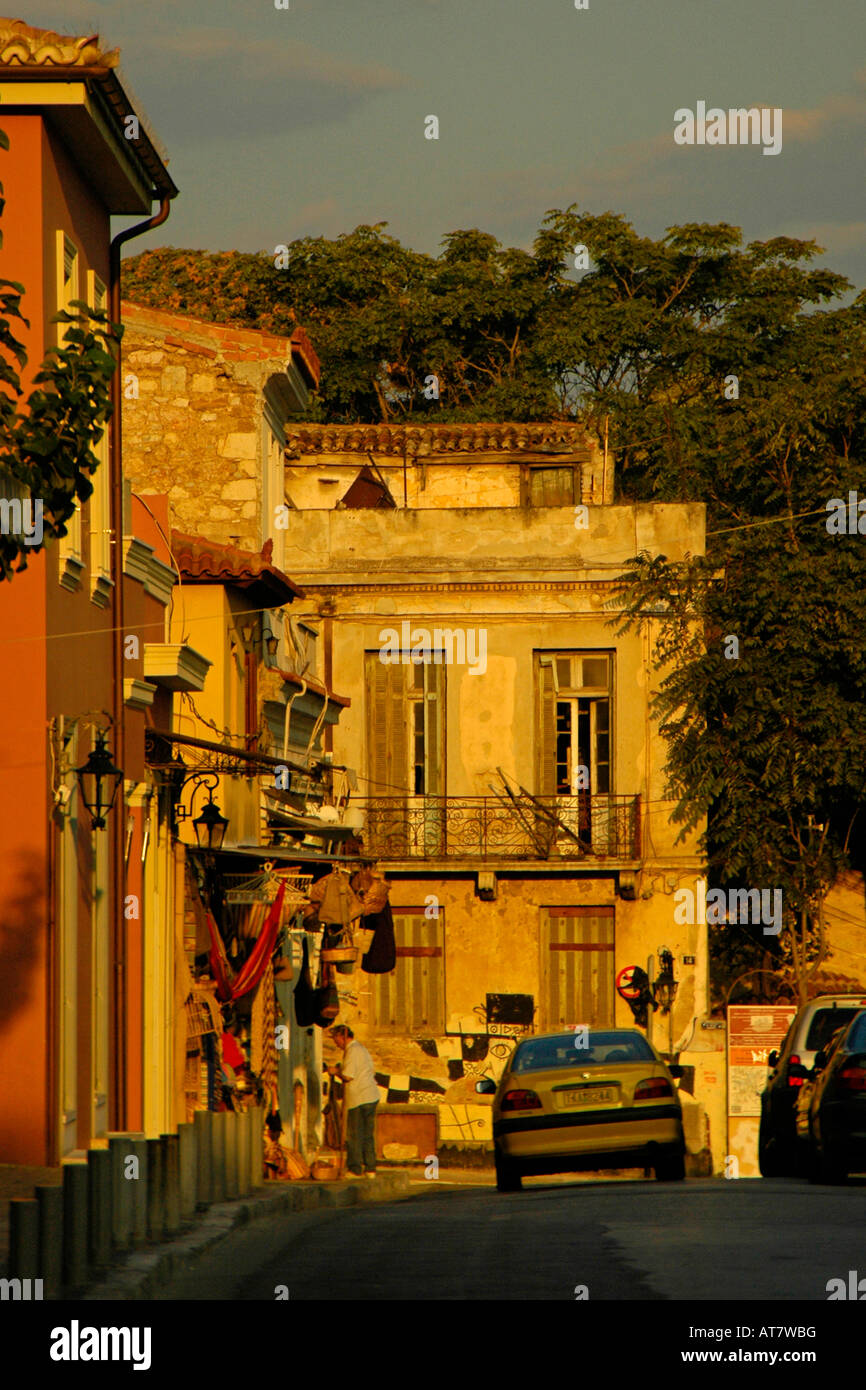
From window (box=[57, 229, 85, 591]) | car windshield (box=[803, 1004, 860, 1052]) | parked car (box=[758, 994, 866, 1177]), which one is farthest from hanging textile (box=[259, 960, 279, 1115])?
window (box=[57, 229, 85, 591])

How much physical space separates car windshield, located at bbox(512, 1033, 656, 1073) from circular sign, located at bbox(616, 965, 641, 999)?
12514 mm

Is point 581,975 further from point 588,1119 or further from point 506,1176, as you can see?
point 588,1119

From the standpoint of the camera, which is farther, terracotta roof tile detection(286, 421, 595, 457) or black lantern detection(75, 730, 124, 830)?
terracotta roof tile detection(286, 421, 595, 457)

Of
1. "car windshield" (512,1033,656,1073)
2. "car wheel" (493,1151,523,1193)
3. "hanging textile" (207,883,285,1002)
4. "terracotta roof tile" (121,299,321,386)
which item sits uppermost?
"terracotta roof tile" (121,299,321,386)

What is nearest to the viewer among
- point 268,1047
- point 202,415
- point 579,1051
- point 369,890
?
point 579,1051

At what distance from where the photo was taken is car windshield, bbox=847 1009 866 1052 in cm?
1786

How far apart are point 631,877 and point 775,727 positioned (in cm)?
364

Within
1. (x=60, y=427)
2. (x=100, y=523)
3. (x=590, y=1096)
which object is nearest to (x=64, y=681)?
(x=100, y=523)

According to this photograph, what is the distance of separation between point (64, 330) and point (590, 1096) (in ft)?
26.6

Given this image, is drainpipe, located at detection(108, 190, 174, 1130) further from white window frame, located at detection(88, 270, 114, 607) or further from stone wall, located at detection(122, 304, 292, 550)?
stone wall, located at detection(122, 304, 292, 550)

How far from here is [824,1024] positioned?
23766mm

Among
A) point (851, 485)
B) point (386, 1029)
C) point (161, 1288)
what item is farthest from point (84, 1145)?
point (851, 485)

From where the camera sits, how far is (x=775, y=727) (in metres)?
36.0
